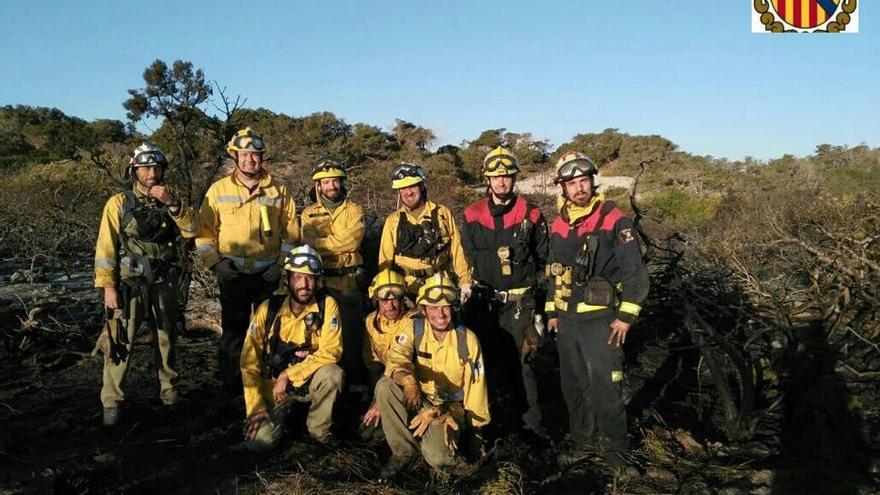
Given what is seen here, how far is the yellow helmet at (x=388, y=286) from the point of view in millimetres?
5223

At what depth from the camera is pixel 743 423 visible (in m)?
5.27

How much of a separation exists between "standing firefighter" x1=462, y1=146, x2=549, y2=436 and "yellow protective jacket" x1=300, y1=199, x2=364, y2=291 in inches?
41.6

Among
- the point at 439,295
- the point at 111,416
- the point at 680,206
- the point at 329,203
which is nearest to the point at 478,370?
the point at 439,295

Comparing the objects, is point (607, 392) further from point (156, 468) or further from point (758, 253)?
point (758, 253)

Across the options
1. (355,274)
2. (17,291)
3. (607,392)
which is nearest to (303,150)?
(17,291)

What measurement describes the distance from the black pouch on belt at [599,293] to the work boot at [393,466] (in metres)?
1.77

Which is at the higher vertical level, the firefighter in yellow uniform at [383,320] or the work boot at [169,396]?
the firefighter in yellow uniform at [383,320]

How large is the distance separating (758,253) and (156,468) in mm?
7450

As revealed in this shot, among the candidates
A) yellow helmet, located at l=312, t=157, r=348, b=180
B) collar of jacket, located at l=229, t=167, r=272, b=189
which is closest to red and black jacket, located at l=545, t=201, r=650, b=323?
yellow helmet, located at l=312, t=157, r=348, b=180

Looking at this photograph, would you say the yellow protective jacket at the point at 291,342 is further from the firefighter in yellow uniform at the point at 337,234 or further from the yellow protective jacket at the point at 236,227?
the firefighter in yellow uniform at the point at 337,234

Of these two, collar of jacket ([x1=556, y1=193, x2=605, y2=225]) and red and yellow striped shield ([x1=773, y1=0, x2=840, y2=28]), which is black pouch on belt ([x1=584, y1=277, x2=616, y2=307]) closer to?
collar of jacket ([x1=556, y1=193, x2=605, y2=225])

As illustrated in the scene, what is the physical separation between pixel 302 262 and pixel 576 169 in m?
2.24

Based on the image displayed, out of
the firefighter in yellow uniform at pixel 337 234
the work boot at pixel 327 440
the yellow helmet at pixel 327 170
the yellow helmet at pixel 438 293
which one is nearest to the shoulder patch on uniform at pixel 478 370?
the yellow helmet at pixel 438 293

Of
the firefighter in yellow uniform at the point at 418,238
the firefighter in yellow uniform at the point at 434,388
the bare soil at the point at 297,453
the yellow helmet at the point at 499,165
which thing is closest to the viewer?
the bare soil at the point at 297,453
